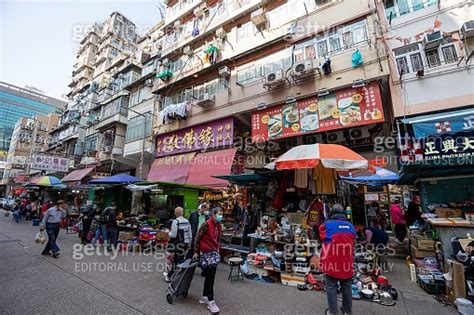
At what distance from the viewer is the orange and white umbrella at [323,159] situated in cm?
506

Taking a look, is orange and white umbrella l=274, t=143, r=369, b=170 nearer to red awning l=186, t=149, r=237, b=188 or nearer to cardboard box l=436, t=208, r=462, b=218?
cardboard box l=436, t=208, r=462, b=218

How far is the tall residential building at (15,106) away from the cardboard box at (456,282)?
69934 mm

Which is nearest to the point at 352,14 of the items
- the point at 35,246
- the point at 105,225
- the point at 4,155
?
the point at 105,225

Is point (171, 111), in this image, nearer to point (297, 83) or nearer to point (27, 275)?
point (297, 83)

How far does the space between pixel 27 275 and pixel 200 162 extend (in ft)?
30.2

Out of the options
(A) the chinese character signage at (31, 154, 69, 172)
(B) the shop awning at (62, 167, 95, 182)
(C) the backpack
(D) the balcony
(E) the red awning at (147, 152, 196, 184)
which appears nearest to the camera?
(C) the backpack

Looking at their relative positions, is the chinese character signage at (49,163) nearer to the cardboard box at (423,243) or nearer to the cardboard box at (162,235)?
the cardboard box at (162,235)

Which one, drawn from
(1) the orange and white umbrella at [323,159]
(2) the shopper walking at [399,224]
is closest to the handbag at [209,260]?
(1) the orange and white umbrella at [323,159]

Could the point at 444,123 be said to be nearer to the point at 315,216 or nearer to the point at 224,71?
the point at 315,216

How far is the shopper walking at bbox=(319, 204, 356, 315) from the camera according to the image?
3742 mm

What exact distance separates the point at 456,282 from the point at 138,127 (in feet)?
64.7

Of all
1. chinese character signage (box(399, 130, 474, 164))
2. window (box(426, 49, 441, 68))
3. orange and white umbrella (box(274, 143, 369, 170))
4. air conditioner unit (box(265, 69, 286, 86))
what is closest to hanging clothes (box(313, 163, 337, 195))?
orange and white umbrella (box(274, 143, 369, 170))

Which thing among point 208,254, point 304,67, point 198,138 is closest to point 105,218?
point 208,254

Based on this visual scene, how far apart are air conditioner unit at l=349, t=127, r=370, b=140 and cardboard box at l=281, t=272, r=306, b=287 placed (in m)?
8.13
